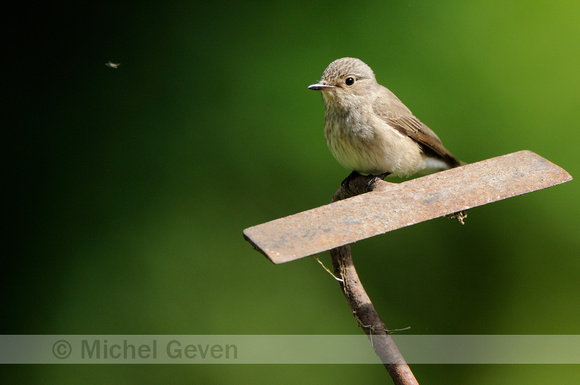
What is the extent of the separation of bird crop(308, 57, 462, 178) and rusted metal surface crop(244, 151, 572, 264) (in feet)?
4.40

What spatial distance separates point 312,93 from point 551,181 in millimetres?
2282

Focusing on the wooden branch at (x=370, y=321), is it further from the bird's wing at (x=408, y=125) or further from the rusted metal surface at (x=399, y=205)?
the bird's wing at (x=408, y=125)

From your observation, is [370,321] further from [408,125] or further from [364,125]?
[408,125]

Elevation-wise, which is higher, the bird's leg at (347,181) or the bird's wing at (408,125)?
the bird's wing at (408,125)

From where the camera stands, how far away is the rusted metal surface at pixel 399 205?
173cm

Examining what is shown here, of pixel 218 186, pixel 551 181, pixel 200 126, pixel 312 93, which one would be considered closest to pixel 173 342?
pixel 218 186
